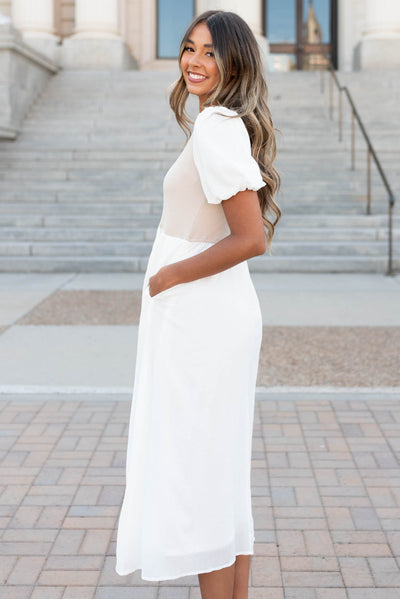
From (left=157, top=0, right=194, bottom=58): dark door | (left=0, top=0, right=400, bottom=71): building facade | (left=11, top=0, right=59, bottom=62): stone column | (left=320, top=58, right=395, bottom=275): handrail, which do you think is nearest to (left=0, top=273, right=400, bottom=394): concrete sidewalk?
(left=320, top=58, right=395, bottom=275): handrail

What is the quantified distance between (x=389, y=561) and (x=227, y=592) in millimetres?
934

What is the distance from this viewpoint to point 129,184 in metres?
12.5

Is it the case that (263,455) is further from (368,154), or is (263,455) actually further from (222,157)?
(368,154)

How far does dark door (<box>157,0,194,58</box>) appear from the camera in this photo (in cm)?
2133

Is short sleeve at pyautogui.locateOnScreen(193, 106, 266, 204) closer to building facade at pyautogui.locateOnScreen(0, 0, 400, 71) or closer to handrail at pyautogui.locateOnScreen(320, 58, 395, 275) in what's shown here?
handrail at pyautogui.locateOnScreen(320, 58, 395, 275)

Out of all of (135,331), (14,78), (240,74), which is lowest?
(135,331)

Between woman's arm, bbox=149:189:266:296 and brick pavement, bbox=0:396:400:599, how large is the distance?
1.28m

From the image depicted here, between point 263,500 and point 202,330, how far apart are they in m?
1.64

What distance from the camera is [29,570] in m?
2.81

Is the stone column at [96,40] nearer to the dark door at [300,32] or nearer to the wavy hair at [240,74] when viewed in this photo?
the dark door at [300,32]

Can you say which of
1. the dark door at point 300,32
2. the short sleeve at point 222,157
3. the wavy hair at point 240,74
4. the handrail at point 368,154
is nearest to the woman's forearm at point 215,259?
the short sleeve at point 222,157

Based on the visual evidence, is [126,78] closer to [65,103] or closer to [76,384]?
[65,103]

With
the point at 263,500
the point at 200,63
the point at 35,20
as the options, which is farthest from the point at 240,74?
the point at 35,20

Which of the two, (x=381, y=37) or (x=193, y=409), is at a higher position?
(x=381, y=37)
